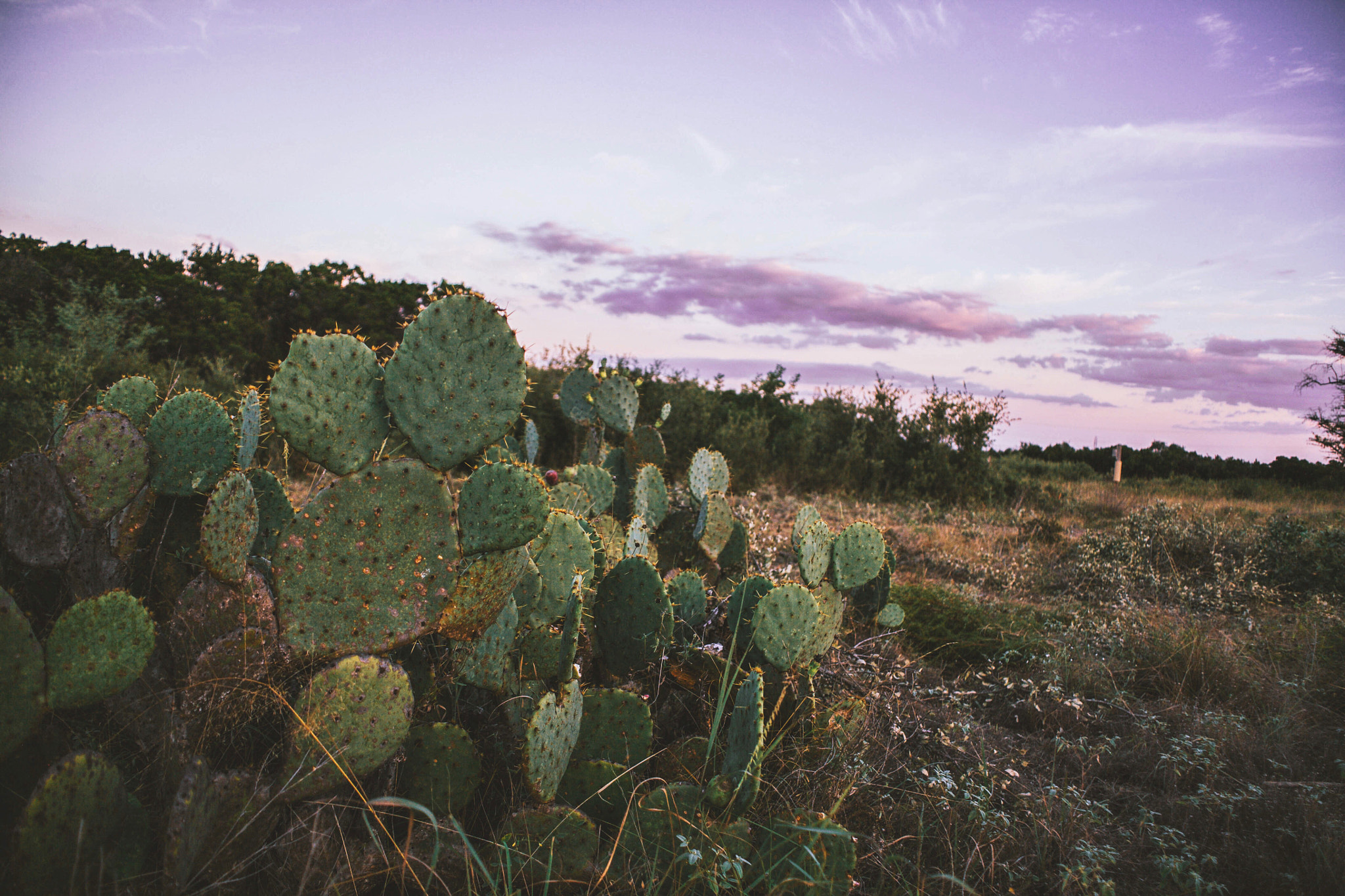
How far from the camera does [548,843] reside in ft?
4.72

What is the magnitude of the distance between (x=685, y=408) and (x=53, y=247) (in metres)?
13.1

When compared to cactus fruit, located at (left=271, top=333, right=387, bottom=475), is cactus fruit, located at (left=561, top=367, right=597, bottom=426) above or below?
above

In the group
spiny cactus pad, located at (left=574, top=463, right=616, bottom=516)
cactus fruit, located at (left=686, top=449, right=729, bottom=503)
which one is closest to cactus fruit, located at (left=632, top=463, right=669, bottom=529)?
spiny cactus pad, located at (left=574, top=463, right=616, bottom=516)

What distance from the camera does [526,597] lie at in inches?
85.0

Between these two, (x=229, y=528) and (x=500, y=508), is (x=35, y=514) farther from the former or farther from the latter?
(x=500, y=508)

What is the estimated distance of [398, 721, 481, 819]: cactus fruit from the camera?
1636 millimetres

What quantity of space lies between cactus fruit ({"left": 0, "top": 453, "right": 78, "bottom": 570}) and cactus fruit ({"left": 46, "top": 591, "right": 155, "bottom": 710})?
0.62m

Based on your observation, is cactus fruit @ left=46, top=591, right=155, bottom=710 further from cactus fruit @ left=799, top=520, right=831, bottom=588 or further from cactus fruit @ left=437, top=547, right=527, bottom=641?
cactus fruit @ left=799, top=520, right=831, bottom=588

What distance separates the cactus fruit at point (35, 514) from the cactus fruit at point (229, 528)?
→ 57cm

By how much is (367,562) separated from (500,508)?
344 millimetres

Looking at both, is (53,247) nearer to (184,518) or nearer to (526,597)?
(184,518)

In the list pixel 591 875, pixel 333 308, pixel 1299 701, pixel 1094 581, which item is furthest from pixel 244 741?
pixel 333 308

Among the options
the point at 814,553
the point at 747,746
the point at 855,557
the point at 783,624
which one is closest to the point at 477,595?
the point at 747,746

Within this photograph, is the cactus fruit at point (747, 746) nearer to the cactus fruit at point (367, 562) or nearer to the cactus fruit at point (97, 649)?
the cactus fruit at point (367, 562)
